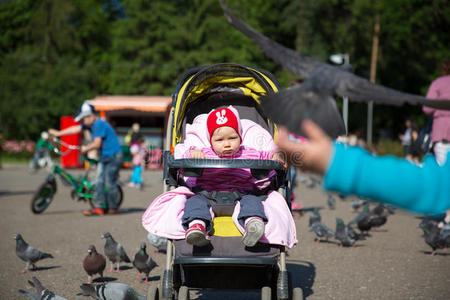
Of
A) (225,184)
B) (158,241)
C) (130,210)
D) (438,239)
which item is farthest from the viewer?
(130,210)

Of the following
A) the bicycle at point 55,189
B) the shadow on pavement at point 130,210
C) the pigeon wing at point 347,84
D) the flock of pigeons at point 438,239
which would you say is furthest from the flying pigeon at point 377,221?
the pigeon wing at point 347,84

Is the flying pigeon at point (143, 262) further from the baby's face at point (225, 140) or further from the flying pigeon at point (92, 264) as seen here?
the baby's face at point (225, 140)

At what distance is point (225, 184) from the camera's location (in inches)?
167

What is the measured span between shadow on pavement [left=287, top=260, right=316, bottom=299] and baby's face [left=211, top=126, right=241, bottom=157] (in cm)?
148

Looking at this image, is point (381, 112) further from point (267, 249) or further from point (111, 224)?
point (267, 249)

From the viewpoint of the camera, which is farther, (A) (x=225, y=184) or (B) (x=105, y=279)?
(B) (x=105, y=279)

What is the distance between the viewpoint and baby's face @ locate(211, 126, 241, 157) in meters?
4.38

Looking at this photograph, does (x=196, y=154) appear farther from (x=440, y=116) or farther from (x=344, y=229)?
(x=440, y=116)

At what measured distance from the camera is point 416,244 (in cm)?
757

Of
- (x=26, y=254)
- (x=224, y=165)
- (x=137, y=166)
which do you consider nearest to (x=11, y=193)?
(x=137, y=166)

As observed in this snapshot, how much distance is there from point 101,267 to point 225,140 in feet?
6.48

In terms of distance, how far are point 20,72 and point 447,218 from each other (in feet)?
115

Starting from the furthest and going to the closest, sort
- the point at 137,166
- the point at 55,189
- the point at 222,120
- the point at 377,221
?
the point at 137,166, the point at 55,189, the point at 377,221, the point at 222,120

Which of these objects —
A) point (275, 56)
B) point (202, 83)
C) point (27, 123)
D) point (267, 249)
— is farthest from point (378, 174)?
point (27, 123)
